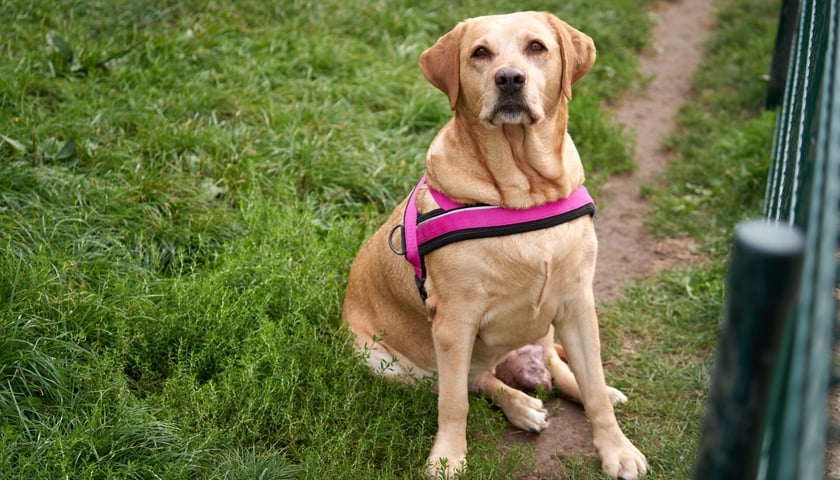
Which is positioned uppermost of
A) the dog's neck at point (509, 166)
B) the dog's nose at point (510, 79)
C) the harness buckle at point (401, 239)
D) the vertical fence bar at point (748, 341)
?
the vertical fence bar at point (748, 341)

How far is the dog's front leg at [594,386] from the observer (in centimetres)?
329

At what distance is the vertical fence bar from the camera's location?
1.01 metres

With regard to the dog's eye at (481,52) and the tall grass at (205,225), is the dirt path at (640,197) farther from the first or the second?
the dog's eye at (481,52)

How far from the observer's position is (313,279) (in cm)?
419

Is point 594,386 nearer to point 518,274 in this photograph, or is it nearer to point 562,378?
point 562,378

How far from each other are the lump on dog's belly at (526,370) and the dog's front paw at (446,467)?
72cm

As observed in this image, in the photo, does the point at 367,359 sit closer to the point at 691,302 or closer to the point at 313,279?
the point at 313,279

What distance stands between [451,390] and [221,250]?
179 cm

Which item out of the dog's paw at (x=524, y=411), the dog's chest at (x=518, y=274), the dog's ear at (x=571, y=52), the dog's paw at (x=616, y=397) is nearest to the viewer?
the dog's chest at (x=518, y=274)

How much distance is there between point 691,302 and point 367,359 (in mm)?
1980

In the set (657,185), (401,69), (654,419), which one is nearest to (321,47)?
(401,69)

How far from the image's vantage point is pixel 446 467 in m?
3.13

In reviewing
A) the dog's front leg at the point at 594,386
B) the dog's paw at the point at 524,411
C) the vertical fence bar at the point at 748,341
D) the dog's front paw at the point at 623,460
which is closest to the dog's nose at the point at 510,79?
the dog's front leg at the point at 594,386

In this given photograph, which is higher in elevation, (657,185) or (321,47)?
(321,47)
